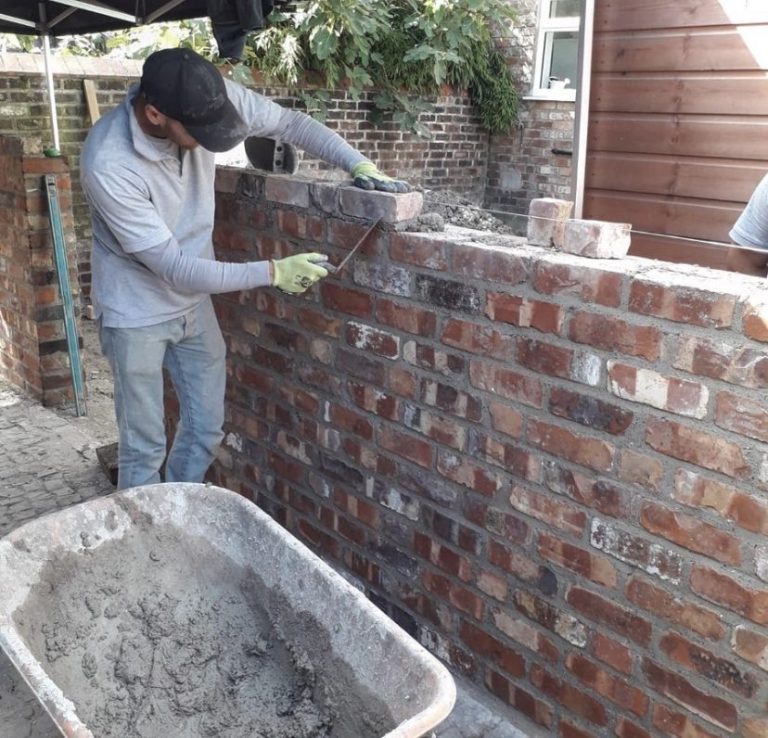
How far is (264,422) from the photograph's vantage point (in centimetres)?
296

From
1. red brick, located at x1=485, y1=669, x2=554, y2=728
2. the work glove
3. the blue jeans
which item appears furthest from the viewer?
the blue jeans

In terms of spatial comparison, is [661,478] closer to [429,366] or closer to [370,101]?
[429,366]

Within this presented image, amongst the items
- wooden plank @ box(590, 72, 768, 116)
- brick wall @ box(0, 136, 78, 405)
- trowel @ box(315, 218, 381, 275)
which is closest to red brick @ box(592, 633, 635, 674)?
trowel @ box(315, 218, 381, 275)

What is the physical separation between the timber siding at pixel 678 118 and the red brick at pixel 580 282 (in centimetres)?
140

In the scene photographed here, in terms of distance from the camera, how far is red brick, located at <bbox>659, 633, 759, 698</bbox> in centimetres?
170

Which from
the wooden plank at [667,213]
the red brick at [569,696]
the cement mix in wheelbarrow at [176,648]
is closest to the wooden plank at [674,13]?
the wooden plank at [667,213]

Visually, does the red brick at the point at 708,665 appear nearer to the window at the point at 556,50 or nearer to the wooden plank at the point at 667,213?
the wooden plank at the point at 667,213

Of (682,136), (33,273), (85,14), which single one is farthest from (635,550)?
(85,14)

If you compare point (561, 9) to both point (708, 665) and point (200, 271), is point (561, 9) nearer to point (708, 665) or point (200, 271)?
point (200, 271)

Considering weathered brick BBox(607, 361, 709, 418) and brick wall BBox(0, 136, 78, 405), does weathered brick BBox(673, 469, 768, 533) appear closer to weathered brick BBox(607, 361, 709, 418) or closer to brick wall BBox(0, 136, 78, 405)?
weathered brick BBox(607, 361, 709, 418)

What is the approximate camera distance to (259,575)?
2.11 m

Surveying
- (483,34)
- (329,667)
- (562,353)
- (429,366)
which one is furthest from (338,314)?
(483,34)

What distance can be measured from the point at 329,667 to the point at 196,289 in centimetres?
116

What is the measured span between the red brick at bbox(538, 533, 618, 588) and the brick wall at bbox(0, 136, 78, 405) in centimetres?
337
